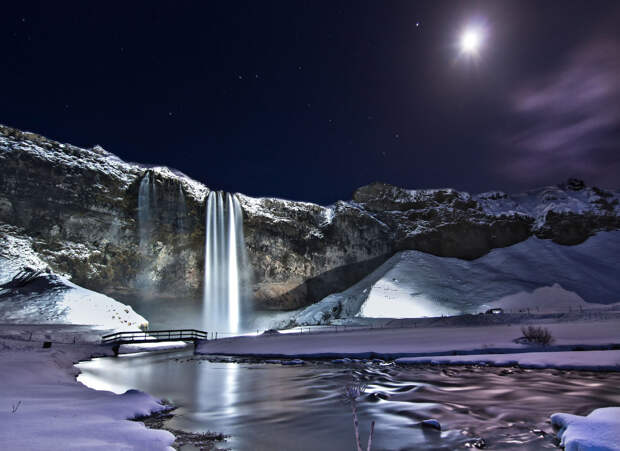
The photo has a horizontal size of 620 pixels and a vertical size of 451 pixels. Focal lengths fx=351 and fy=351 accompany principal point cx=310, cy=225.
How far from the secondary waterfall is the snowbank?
61.4 m

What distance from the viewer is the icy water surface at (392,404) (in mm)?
7207

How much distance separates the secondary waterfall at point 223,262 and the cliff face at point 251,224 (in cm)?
165

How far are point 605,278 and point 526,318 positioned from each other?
55.2 m

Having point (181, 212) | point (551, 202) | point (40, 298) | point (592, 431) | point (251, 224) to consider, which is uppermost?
point (551, 202)

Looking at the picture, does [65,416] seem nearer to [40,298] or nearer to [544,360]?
[544,360]

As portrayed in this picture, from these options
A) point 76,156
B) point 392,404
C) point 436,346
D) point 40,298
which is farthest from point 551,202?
point 40,298

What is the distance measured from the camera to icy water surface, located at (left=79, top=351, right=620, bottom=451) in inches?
284

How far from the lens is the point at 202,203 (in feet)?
213

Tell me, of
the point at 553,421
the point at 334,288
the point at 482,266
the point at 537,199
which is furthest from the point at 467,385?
the point at 537,199

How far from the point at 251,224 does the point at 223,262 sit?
9.30 meters

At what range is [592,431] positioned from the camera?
19.6 feet

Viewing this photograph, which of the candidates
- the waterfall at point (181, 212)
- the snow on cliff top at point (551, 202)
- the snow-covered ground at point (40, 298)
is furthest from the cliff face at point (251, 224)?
the snow-covered ground at point (40, 298)

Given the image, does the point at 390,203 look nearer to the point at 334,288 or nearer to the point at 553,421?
the point at 334,288

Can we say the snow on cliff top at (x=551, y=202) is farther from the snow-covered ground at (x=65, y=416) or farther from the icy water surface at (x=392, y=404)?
the snow-covered ground at (x=65, y=416)
